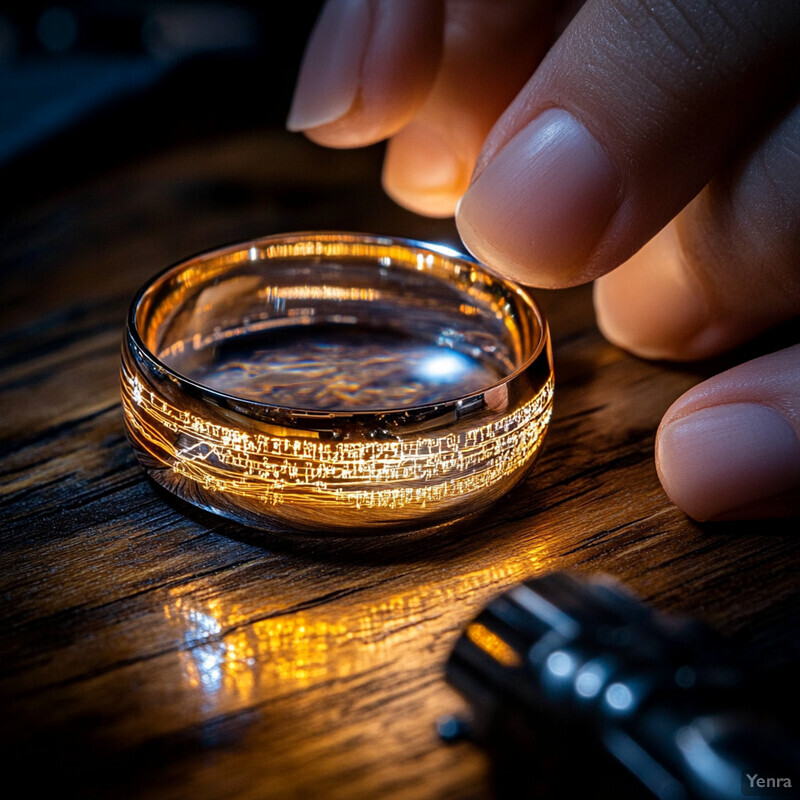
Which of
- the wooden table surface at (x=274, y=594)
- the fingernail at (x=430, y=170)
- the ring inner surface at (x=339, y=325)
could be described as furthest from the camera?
the fingernail at (x=430, y=170)

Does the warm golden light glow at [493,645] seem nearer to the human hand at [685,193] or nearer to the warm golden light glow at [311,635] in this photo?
the warm golden light glow at [311,635]

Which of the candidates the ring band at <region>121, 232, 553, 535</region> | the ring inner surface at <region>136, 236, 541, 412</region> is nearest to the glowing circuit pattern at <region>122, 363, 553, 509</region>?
the ring band at <region>121, 232, 553, 535</region>

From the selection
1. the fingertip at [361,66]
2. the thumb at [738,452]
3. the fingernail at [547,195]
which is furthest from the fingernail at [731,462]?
the fingertip at [361,66]

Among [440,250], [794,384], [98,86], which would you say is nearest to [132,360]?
[440,250]

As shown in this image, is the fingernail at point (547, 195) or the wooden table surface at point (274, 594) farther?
the fingernail at point (547, 195)

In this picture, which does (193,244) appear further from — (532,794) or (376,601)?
(532,794)

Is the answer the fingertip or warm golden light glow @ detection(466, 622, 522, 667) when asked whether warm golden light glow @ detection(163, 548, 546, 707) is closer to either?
warm golden light glow @ detection(466, 622, 522, 667)

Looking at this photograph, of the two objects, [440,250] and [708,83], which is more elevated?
[708,83]
